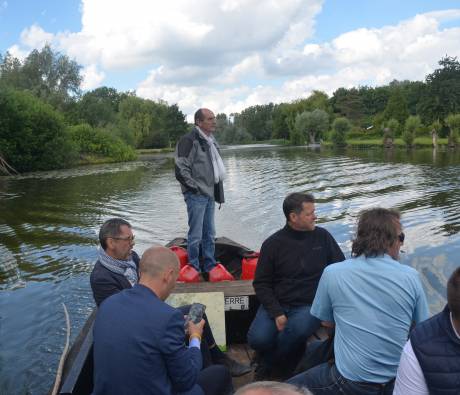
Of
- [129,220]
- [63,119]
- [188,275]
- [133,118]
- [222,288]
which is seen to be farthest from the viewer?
[133,118]

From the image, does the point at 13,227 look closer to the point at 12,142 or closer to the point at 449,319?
the point at 449,319

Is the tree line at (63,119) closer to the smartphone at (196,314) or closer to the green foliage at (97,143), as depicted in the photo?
the green foliage at (97,143)

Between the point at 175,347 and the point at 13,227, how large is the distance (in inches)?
512

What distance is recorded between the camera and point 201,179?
568 centimetres

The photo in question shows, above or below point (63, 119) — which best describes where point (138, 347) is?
below

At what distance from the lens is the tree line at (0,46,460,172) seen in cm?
3775

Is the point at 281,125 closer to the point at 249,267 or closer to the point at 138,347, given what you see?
the point at 249,267

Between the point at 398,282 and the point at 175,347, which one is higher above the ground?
the point at 398,282

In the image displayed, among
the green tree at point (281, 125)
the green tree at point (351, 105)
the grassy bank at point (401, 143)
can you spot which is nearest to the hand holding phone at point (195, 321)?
the grassy bank at point (401, 143)

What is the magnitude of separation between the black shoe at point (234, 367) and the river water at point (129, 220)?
95.1 inches

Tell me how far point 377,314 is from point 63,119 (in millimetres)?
44232

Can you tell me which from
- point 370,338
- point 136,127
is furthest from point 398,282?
point 136,127

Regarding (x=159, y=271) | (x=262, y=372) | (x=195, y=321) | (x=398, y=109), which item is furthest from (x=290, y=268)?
(x=398, y=109)

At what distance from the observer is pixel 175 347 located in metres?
2.43
